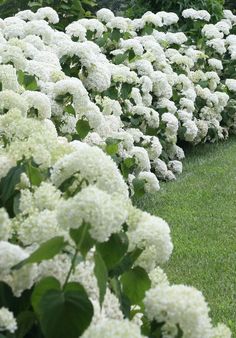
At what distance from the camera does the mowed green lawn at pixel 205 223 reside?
4.48 m

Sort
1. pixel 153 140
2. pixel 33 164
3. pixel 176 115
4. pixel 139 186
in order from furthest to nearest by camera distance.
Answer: pixel 176 115 → pixel 153 140 → pixel 139 186 → pixel 33 164

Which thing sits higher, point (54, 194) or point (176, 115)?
point (54, 194)

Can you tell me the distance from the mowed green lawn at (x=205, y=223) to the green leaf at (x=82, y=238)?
2219mm

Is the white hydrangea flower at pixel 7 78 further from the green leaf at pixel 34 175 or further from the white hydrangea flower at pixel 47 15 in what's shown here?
the white hydrangea flower at pixel 47 15

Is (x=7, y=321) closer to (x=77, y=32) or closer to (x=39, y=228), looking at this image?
(x=39, y=228)

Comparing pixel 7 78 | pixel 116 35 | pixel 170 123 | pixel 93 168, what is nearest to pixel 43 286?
pixel 93 168

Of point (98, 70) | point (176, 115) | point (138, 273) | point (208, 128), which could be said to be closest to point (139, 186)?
point (98, 70)

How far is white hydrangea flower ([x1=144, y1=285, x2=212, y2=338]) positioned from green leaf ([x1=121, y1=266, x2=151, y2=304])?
0.66 feet

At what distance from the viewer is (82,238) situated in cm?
179

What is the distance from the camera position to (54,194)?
2176mm

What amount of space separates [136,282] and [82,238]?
44 cm

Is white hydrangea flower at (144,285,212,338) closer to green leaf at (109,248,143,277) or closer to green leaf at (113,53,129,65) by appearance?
green leaf at (109,248,143,277)

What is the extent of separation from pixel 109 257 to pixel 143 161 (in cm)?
386

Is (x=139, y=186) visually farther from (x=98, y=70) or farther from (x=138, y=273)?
(x=138, y=273)
